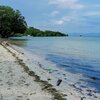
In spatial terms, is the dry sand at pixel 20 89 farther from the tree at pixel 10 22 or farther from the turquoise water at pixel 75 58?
the tree at pixel 10 22

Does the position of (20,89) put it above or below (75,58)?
above

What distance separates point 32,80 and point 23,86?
5.81 feet

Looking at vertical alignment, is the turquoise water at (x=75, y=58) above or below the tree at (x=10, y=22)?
below

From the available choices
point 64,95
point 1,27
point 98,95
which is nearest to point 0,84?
point 64,95

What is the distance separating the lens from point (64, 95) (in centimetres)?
1138

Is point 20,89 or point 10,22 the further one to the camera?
point 10,22

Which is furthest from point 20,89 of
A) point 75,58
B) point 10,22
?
point 10,22

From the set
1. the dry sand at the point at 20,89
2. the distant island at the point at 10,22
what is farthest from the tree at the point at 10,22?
the dry sand at the point at 20,89

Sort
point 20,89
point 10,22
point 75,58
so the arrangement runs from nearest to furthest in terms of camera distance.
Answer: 1. point 20,89
2. point 75,58
3. point 10,22

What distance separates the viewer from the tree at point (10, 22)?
337 ft

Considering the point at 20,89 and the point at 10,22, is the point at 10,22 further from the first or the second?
the point at 20,89

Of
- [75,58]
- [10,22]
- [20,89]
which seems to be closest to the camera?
[20,89]

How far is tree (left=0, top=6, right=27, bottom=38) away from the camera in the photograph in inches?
4043

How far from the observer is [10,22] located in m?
106
